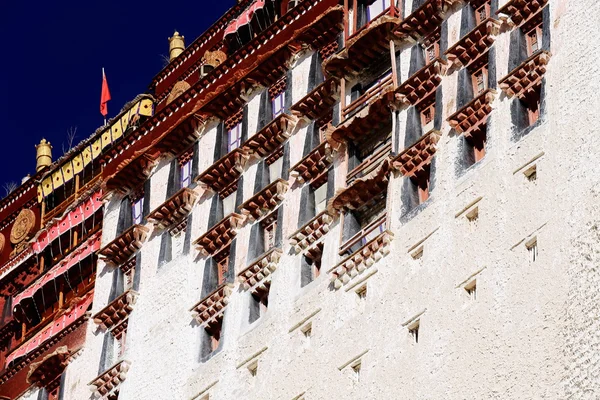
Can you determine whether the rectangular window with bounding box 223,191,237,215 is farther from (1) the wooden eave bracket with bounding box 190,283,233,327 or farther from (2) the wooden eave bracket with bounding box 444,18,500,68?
(2) the wooden eave bracket with bounding box 444,18,500,68

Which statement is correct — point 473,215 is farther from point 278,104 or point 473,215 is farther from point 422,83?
point 278,104

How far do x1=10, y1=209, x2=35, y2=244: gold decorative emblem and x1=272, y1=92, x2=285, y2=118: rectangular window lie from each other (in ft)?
39.5

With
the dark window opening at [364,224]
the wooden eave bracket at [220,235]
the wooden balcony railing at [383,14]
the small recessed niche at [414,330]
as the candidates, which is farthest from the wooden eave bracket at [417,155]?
the wooden eave bracket at [220,235]

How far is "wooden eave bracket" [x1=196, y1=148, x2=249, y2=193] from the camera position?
147 feet

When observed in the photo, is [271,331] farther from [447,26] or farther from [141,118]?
[141,118]

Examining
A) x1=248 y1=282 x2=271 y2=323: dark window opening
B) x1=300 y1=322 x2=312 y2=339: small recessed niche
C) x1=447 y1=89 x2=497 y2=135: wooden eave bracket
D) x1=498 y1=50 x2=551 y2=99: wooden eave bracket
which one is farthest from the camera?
x1=248 y1=282 x2=271 y2=323: dark window opening

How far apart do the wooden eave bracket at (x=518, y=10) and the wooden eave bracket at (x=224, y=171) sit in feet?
25.4

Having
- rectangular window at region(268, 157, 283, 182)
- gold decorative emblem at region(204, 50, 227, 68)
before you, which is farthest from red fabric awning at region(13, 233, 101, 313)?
rectangular window at region(268, 157, 283, 182)

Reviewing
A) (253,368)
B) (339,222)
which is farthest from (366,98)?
(253,368)

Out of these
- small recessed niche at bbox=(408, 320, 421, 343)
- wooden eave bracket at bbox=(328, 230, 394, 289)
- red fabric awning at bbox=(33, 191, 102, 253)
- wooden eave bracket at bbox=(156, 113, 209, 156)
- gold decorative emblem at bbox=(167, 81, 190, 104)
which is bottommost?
small recessed niche at bbox=(408, 320, 421, 343)

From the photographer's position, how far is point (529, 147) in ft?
121

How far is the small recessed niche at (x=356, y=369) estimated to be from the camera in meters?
37.7

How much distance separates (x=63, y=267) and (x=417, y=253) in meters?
14.5

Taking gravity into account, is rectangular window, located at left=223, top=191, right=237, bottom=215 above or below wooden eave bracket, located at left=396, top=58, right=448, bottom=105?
above
